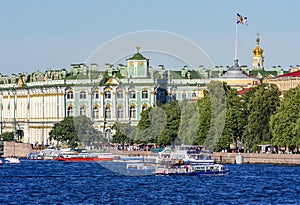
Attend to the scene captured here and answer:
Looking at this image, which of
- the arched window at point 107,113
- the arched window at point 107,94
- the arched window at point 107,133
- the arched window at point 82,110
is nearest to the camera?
the arched window at point 107,133

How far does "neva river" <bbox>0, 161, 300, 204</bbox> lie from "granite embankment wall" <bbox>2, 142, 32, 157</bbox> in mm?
44516

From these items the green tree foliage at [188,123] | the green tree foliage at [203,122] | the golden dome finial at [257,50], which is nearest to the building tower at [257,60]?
the golden dome finial at [257,50]

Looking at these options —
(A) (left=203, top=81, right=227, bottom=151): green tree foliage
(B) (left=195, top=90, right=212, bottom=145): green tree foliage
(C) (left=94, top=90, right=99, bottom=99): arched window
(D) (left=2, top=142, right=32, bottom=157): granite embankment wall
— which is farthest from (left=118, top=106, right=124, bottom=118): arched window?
(B) (left=195, top=90, right=212, bottom=145): green tree foliage

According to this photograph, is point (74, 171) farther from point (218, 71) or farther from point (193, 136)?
point (218, 71)

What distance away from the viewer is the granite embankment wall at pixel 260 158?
102 metres

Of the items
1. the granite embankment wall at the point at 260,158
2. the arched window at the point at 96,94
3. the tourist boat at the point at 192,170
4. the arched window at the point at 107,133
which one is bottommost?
the tourist boat at the point at 192,170

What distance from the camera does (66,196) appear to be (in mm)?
79438

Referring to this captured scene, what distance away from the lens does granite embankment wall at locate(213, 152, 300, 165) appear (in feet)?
336

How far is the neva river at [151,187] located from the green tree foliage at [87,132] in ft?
119

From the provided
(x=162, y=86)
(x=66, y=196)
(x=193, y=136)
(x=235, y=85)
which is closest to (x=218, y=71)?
(x=162, y=86)

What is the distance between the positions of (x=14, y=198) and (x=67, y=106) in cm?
8324

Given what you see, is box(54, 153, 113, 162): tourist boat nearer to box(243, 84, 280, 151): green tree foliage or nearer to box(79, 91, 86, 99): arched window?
box(243, 84, 280, 151): green tree foliage

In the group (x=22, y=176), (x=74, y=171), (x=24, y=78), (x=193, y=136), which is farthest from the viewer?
(x=24, y=78)

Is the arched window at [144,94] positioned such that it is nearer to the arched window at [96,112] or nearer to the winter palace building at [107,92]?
the winter palace building at [107,92]
